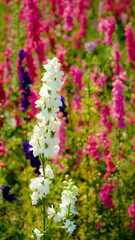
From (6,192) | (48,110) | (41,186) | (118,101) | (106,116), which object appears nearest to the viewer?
(48,110)

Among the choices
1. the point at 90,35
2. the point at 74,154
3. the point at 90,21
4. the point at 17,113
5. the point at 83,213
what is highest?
the point at 90,21

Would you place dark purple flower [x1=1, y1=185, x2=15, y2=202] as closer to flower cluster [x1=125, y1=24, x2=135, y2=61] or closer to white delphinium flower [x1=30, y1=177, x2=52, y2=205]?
white delphinium flower [x1=30, y1=177, x2=52, y2=205]

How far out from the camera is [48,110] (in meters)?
2.08

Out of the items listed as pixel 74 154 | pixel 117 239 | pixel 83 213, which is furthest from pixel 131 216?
pixel 74 154

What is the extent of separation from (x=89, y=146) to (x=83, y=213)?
1021mm

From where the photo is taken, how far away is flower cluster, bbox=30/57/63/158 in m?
2.07

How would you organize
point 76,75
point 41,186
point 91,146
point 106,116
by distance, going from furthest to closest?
1. point 76,75
2. point 106,116
3. point 91,146
4. point 41,186

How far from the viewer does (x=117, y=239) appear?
3645 mm

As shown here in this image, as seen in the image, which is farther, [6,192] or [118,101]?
[6,192]

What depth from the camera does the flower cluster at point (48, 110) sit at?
6.78 ft

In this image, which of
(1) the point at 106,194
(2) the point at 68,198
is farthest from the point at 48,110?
(1) the point at 106,194

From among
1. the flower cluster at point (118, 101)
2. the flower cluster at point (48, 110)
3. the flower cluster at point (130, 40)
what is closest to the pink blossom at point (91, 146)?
the flower cluster at point (118, 101)

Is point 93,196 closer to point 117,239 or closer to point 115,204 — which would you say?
point 115,204

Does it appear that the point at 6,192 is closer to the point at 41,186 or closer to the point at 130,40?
the point at 41,186
